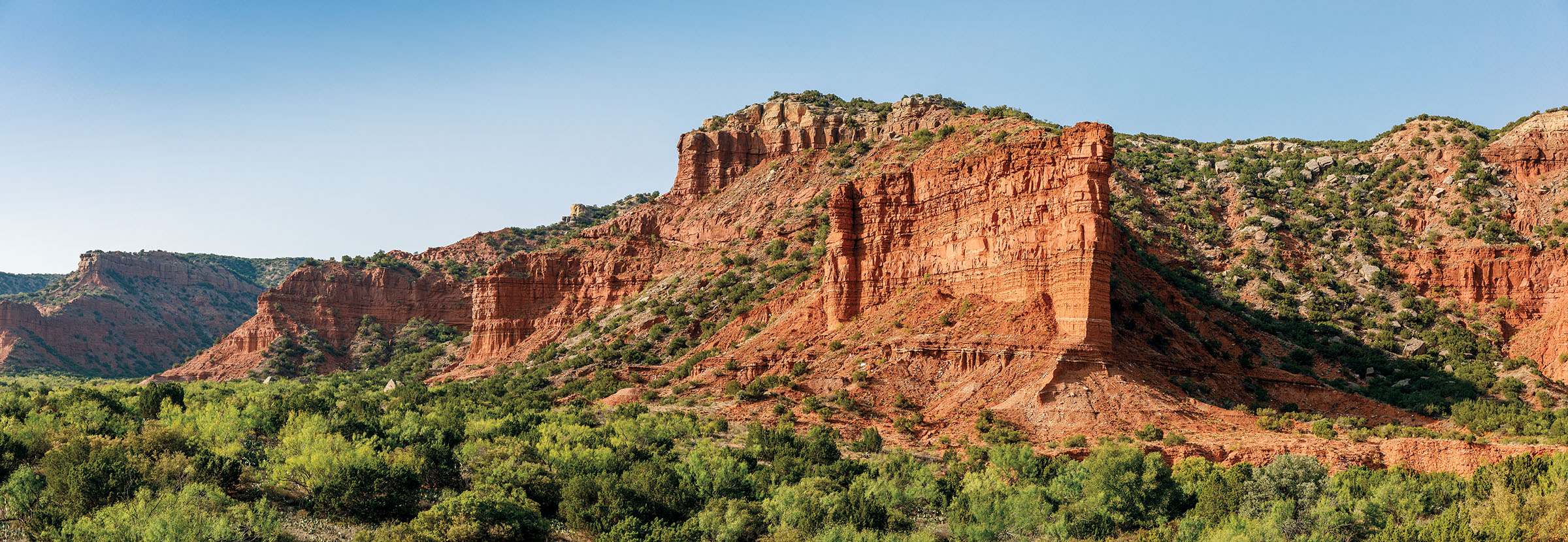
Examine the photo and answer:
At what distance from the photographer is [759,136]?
3455 inches

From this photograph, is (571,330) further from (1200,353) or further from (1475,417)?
(1475,417)

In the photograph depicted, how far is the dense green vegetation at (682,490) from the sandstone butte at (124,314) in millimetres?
93201

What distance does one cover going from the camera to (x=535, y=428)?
140 ft

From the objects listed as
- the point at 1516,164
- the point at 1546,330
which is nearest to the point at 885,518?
the point at 1546,330

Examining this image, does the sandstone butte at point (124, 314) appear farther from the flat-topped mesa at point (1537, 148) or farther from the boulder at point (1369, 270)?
the flat-topped mesa at point (1537, 148)

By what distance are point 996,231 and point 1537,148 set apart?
136 feet

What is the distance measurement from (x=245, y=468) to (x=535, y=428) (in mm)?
11268

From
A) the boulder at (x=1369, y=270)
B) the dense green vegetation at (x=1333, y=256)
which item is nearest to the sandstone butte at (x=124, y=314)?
the dense green vegetation at (x=1333, y=256)

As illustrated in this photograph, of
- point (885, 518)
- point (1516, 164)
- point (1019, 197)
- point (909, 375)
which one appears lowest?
point (885, 518)

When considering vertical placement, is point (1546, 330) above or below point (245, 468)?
above

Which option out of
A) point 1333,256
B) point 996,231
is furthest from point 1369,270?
point 996,231

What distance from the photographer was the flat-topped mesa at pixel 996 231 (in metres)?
40.8

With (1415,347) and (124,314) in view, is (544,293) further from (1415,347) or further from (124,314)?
(124,314)

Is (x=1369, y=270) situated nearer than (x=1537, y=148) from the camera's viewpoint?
Yes
